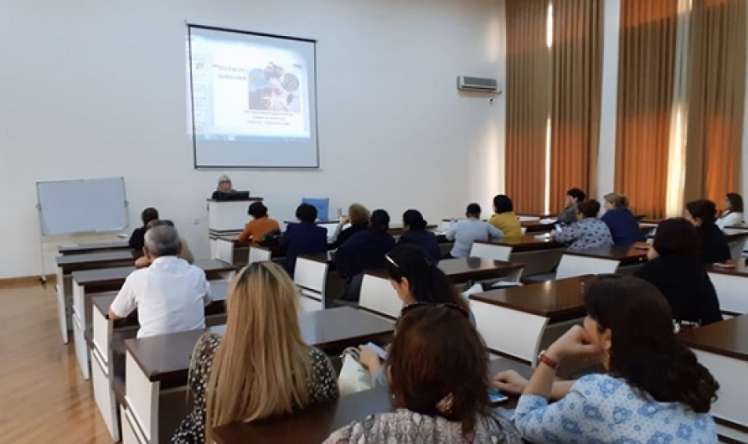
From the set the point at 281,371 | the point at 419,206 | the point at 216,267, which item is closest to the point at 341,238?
the point at 216,267

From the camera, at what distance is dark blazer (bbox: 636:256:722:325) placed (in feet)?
7.85

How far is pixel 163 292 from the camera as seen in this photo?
2.64 meters

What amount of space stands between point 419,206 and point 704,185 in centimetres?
486

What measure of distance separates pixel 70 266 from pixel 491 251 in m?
3.50

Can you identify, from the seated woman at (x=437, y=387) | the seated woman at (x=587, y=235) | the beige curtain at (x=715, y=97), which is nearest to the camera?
the seated woman at (x=437, y=387)

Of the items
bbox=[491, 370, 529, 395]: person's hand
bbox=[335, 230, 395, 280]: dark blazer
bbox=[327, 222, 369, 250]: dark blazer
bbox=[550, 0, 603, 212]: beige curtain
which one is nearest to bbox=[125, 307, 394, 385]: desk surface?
bbox=[491, 370, 529, 395]: person's hand

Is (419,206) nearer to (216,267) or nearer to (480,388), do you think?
(216,267)

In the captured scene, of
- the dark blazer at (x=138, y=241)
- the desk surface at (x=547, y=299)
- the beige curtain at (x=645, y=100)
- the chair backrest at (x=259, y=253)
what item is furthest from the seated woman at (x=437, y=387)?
the beige curtain at (x=645, y=100)

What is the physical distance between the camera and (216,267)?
3.92m

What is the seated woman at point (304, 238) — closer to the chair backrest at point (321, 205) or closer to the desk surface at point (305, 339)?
the desk surface at point (305, 339)

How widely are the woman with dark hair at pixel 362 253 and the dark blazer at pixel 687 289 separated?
2153 mm

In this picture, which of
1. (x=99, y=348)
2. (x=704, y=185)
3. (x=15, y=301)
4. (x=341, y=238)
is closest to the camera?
(x=99, y=348)

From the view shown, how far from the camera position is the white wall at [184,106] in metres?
7.46

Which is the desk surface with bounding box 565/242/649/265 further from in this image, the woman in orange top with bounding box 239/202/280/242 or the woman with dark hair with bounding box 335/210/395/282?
the woman in orange top with bounding box 239/202/280/242
